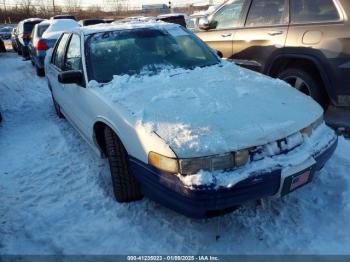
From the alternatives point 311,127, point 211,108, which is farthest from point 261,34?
point 211,108

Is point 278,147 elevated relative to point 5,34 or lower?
elevated

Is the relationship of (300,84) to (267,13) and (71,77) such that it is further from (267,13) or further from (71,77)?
(71,77)

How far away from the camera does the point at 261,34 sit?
17.0 ft

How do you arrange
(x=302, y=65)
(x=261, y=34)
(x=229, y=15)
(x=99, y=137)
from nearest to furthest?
(x=99, y=137), (x=302, y=65), (x=261, y=34), (x=229, y=15)

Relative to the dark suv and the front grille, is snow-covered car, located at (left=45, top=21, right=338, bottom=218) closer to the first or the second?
the front grille

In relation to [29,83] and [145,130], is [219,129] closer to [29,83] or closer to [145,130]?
[145,130]

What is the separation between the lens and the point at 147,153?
2.59 m

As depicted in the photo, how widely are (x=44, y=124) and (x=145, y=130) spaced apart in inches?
141

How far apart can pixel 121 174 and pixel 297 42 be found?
305 centimetres

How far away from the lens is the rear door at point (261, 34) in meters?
4.95

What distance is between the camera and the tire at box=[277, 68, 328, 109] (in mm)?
4621

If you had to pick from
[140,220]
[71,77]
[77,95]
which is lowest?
[140,220]

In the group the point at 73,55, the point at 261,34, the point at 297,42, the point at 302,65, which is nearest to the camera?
the point at 73,55

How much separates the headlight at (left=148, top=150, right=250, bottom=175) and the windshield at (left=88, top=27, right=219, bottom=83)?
145 cm
